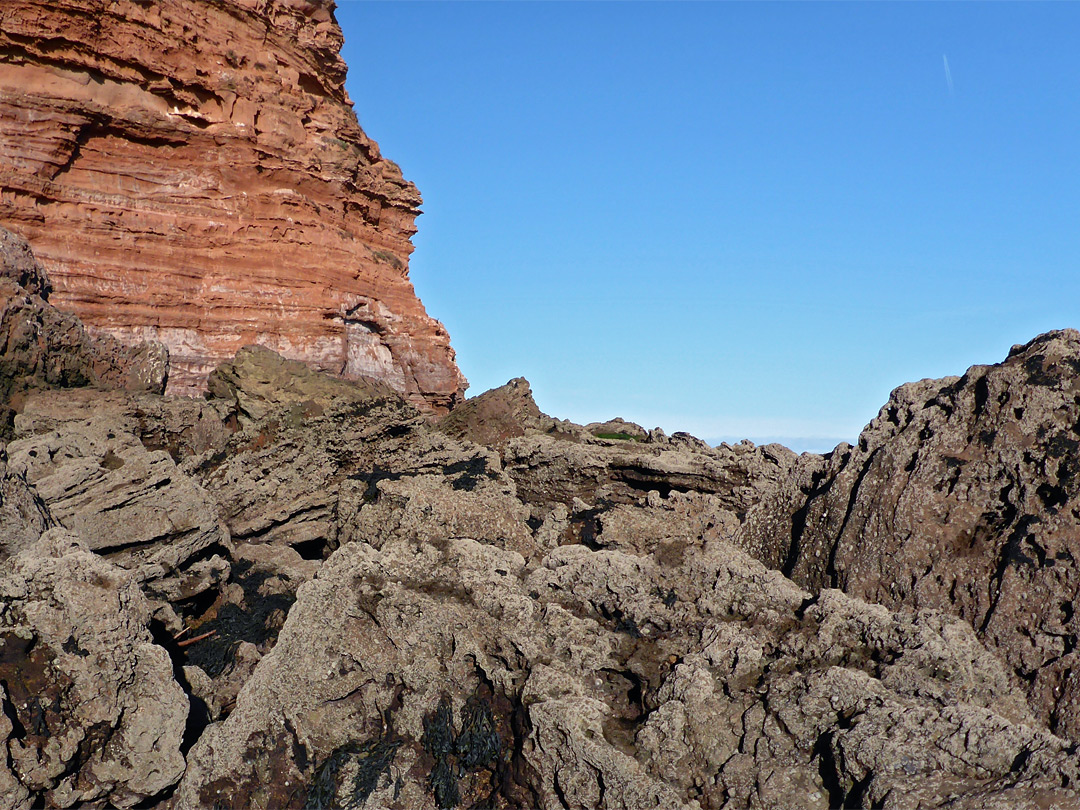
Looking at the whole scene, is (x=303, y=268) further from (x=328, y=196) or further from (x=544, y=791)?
(x=544, y=791)

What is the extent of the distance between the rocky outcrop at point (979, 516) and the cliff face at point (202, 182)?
747 inches

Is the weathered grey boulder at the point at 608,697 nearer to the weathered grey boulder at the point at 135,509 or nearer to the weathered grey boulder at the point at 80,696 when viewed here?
the weathered grey boulder at the point at 80,696

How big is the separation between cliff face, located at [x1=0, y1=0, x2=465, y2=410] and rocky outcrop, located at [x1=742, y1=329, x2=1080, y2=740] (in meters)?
19.0

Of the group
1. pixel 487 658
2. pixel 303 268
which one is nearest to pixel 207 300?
pixel 303 268

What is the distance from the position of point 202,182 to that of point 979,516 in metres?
21.8

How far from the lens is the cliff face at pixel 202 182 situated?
66.7 ft

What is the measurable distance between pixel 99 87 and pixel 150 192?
108 inches

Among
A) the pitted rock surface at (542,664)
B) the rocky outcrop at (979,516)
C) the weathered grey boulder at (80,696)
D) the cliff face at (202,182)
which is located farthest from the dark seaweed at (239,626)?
the cliff face at (202,182)

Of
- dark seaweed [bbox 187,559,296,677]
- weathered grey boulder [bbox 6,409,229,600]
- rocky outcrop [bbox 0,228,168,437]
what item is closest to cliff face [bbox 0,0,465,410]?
rocky outcrop [bbox 0,228,168,437]

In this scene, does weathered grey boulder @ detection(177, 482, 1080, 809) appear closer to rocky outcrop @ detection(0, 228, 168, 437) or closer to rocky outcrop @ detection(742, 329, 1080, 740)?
rocky outcrop @ detection(742, 329, 1080, 740)

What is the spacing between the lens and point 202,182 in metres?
22.8

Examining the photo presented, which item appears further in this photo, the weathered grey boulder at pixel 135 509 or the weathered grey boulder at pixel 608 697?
the weathered grey boulder at pixel 135 509

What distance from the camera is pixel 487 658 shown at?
6.00 meters

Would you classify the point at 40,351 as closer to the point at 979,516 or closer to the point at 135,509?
the point at 135,509
